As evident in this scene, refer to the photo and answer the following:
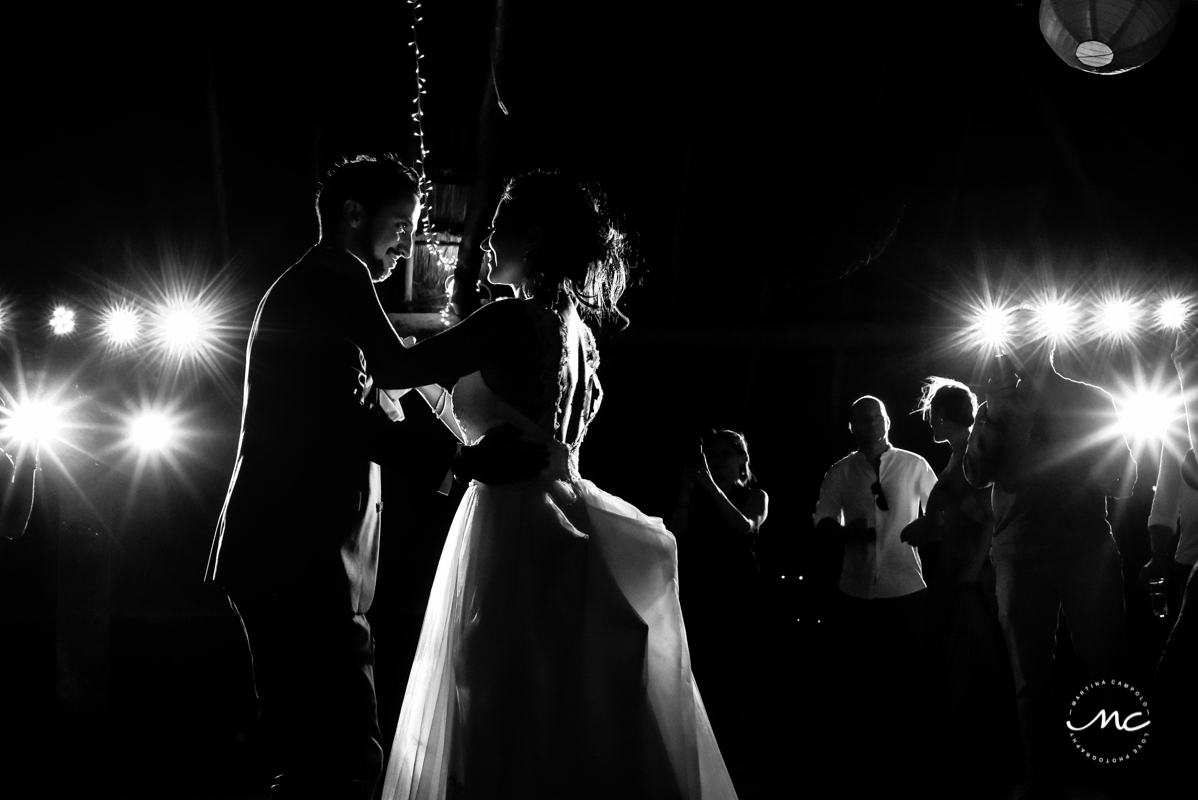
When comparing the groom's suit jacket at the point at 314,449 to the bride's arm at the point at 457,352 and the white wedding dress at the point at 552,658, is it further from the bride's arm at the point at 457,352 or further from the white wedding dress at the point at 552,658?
the white wedding dress at the point at 552,658

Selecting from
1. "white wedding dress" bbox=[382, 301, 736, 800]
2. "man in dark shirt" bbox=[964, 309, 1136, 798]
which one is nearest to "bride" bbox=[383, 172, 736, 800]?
"white wedding dress" bbox=[382, 301, 736, 800]

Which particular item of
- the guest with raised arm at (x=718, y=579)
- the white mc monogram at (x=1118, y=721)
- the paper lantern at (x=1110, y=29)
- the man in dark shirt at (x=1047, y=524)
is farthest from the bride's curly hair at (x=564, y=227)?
the paper lantern at (x=1110, y=29)


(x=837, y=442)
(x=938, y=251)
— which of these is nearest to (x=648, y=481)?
(x=837, y=442)

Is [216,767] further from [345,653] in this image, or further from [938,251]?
[938,251]

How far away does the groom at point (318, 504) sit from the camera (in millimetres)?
1842

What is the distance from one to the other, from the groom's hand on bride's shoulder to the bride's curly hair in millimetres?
375

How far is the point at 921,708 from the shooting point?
3.95 meters

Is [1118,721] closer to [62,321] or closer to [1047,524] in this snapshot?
[1047,524]

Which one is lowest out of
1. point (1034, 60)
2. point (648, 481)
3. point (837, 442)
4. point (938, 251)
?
point (648, 481)

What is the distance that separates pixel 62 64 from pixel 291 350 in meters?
4.83

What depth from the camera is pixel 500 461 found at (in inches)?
75.8

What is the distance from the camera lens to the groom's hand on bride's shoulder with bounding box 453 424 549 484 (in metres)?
1.93

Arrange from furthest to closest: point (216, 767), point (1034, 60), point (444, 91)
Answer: point (1034, 60), point (444, 91), point (216, 767)

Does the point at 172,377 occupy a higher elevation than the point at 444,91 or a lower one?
lower
